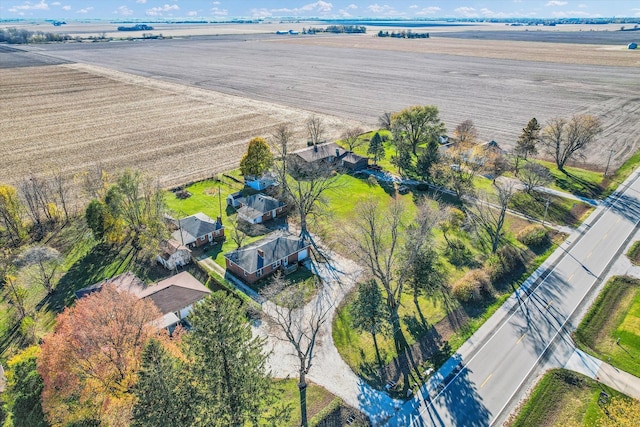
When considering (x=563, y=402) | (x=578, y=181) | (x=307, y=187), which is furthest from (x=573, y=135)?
(x=563, y=402)

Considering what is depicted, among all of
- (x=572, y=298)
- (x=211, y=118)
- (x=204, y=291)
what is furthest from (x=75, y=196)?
(x=572, y=298)

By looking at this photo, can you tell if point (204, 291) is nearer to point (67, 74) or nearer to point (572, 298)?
point (572, 298)

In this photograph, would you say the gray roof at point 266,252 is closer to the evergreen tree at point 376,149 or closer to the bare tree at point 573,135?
the evergreen tree at point 376,149

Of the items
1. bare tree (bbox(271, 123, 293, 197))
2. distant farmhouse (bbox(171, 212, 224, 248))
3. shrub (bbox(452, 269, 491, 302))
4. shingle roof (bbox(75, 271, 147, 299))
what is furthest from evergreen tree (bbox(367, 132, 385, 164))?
shingle roof (bbox(75, 271, 147, 299))

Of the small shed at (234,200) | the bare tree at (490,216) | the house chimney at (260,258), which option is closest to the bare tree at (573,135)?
the bare tree at (490,216)

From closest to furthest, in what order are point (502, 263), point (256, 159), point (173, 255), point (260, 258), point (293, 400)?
point (293, 400)
point (260, 258)
point (173, 255)
point (502, 263)
point (256, 159)

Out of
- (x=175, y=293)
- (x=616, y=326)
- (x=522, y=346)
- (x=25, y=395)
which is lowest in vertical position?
(x=522, y=346)

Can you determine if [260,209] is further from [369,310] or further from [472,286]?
[472,286]
